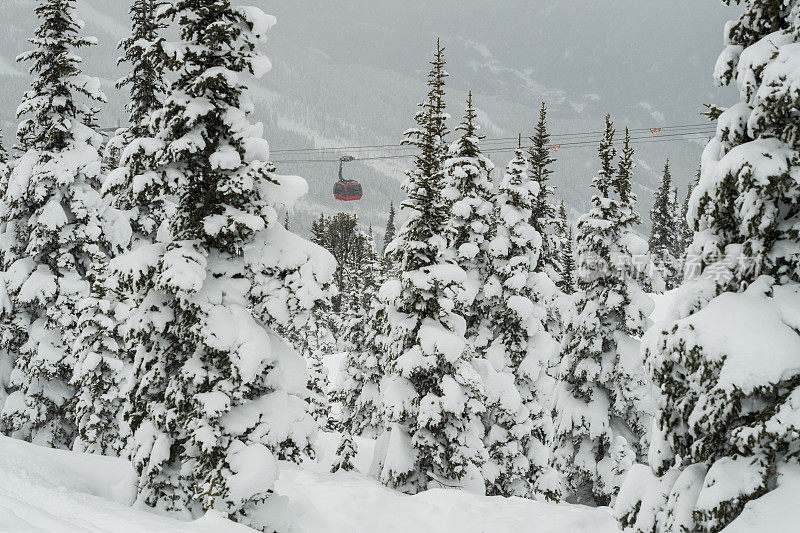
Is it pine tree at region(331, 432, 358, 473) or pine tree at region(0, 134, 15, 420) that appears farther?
pine tree at region(0, 134, 15, 420)

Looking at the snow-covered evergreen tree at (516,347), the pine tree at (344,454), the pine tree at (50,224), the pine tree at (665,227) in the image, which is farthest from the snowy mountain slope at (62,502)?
the pine tree at (665,227)

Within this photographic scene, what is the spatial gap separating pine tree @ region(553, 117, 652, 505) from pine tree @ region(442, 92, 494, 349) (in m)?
3.76

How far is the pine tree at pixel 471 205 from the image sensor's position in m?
19.2

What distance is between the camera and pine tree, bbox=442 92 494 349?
19161mm

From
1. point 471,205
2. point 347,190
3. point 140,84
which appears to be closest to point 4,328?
point 140,84

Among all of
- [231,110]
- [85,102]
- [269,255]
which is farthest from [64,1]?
[269,255]

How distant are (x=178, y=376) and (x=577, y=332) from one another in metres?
15.2

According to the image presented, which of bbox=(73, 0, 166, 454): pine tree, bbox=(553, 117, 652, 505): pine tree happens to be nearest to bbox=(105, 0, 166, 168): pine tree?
bbox=(73, 0, 166, 454): pine tree

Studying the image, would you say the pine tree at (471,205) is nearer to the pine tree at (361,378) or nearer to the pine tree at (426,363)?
the pine tree at (426,363)

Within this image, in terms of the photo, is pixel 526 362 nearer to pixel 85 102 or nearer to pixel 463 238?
pixel 463 238

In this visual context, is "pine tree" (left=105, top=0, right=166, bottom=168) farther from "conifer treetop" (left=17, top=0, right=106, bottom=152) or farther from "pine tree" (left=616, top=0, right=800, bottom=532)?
"pine tree" (left=616, top=0, right=800, bottom=532)

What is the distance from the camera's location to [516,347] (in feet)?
67.9

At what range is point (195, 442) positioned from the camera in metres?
9.30

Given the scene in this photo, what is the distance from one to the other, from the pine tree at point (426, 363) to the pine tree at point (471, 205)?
3.57m
